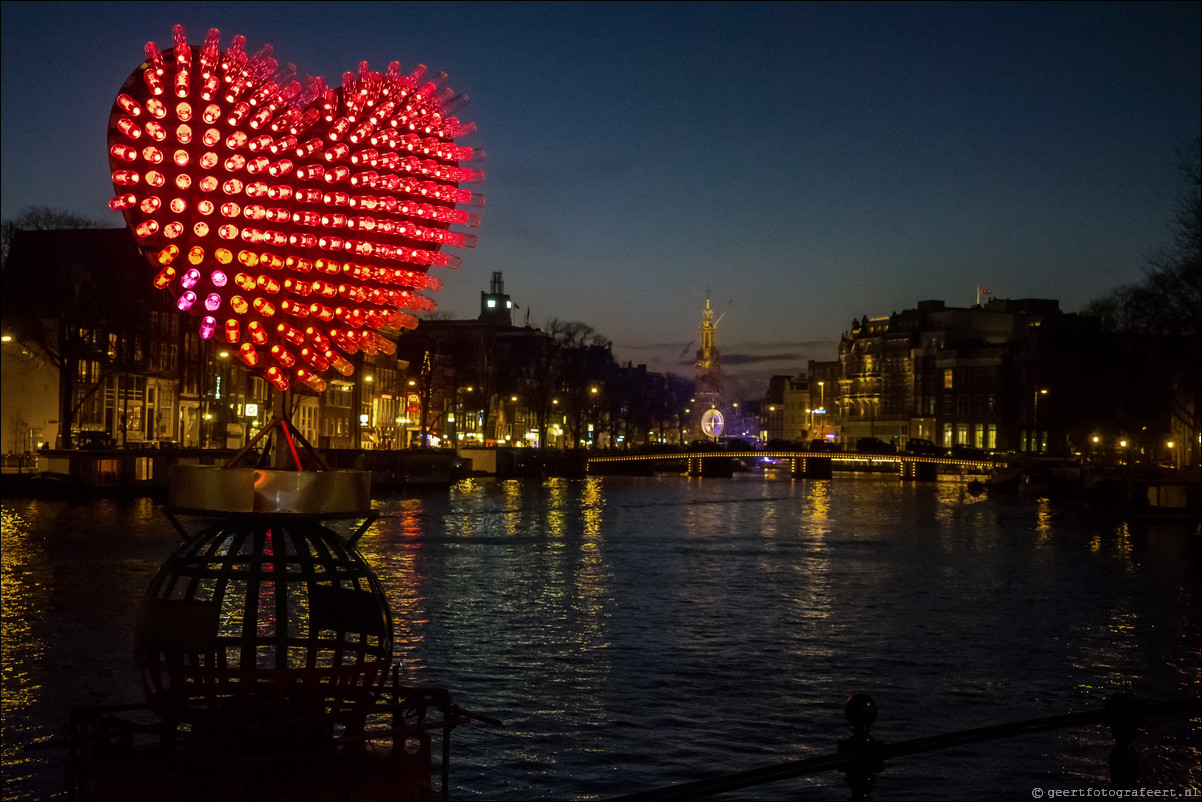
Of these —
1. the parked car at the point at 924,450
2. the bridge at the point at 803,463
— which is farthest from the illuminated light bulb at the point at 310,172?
the parked car at the point at 924,450

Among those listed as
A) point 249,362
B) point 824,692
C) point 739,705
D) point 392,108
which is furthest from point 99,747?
point 824,692

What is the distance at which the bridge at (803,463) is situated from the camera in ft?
409

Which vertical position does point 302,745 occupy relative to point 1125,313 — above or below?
below

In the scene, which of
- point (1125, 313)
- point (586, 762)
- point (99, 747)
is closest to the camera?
point (99, 747)

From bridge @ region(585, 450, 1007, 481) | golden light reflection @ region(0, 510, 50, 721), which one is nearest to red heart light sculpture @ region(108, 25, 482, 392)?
golden light reflection @ region(0, 510, 50, 721)

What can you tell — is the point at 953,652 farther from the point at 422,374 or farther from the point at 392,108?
the point at 422,374

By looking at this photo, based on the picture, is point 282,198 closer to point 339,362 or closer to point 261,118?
point 261,118

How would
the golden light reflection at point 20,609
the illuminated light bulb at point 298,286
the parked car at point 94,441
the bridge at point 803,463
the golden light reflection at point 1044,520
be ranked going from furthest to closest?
the bridge at point 803,463 < the parked car at point 94,441 < the golden light reflection at point 1044,520 < the golden light reflection at point 20,609 < the illuminated light bulb at point 298,286

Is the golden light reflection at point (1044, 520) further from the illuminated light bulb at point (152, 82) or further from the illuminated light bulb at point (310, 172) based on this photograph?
the illuminated light bulb at point (152, 82)

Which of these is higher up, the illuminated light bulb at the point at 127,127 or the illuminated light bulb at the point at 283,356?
the illuminated light bulb at the point at 127,127

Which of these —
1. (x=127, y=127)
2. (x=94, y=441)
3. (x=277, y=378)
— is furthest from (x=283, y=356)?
(x=94, y=441)

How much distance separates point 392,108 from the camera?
311 inches

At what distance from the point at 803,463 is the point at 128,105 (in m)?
135

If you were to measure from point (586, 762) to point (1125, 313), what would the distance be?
83323mm
